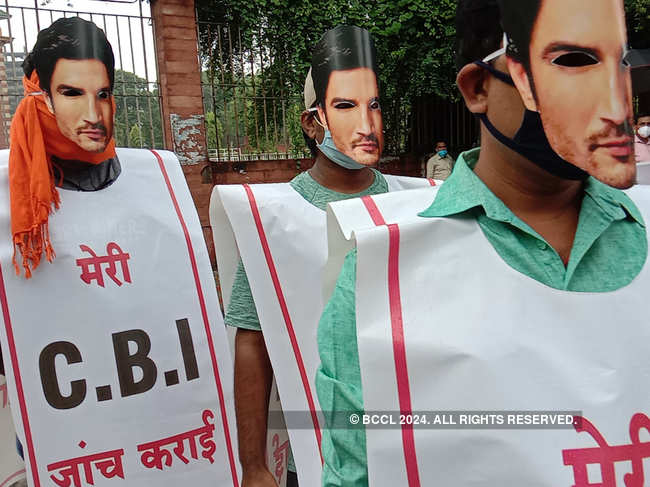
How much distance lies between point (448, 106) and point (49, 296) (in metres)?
8.22

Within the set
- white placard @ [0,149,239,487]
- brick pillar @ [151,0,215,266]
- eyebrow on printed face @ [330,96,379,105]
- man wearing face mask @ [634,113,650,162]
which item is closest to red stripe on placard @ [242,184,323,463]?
white placard @ [0,149,239,487]

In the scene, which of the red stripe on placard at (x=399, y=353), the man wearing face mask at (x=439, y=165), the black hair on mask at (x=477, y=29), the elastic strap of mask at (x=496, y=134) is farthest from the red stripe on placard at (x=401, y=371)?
the man wearing face mask at (x=439, y=165)

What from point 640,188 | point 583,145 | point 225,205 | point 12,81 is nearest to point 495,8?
point 583,145

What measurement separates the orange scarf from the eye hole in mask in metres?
1.61

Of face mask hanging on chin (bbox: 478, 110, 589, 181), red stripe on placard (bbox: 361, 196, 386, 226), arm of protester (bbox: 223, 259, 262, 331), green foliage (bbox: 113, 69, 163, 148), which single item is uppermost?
green foliage (bbox: 113, 69, 163, 148)

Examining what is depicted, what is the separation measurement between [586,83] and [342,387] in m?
0.61

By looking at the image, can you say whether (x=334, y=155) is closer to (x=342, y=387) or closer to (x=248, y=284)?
(x=248, y=284)

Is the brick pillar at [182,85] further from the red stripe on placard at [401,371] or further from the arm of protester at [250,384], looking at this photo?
the red stripe on placard at [401,371]

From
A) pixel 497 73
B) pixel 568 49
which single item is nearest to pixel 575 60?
pixel 568 49

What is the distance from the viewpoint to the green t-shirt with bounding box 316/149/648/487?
3.20 ft

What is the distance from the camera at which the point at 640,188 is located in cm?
120

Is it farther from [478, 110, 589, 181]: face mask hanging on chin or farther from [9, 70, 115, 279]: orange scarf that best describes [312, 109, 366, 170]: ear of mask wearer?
[478, 110, 589, 181]: face mask hanging on chin

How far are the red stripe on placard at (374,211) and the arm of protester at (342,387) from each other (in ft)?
0.37

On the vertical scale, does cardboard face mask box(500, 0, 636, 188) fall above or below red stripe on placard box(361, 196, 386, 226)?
above
